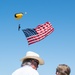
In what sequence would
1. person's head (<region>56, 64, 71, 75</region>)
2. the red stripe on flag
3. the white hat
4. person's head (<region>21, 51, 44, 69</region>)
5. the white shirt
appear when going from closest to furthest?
the white shirt < person's head (<region>21, 51, 44, 69</region>) < the white hat < person's head (<region>56, 64, 71, 75</region>) < the red stripe on flag

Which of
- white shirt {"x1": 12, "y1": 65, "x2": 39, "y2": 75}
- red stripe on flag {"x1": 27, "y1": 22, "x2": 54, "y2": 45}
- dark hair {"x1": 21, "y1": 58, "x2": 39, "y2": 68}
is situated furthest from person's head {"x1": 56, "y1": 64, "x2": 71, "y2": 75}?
red stripe on flag {"x1": 27, "y1": 22, "x2": 54, "y2": 45}

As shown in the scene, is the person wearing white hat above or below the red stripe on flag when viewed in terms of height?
below

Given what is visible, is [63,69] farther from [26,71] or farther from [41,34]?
[41,34]

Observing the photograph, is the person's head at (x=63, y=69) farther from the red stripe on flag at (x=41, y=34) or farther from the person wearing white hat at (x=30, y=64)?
the red stripe on flag at (x=41, y=34)

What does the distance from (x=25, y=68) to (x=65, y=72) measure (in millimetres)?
1647

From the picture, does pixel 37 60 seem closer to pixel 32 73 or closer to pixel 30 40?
pixel 32 73

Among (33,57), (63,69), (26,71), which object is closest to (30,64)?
(33,57)

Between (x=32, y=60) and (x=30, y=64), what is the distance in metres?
0.22

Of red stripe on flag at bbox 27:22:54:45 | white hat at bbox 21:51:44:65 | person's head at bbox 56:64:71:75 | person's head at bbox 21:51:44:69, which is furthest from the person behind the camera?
red stripe on flag at bbox 27:22:54:45

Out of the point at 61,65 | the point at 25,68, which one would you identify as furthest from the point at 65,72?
the point at 25,68

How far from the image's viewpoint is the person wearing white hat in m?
5.71

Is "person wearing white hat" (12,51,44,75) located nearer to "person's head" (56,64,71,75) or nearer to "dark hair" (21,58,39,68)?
"dark hair" (21,58,39,68)

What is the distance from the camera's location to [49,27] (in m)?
21.0

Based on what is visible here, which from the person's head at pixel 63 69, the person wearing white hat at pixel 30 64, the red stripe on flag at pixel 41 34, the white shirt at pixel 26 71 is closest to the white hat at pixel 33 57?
the person wearing white hat at pixel 30 64
